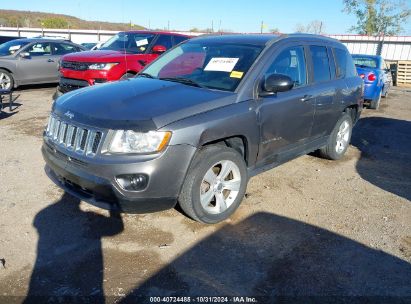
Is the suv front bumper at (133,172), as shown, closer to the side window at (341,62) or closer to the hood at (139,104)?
the hood at (139,104)

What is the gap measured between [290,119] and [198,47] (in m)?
1.47

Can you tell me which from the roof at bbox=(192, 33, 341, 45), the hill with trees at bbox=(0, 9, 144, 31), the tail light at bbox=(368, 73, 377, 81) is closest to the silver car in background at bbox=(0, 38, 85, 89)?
the roof at bbox=(192, 33, 341, 45)

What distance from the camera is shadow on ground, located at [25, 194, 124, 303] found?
107 inches

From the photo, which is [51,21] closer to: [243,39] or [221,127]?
[243,39]

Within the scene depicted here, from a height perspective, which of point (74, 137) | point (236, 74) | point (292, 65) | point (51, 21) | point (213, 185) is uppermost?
point (51, 21)

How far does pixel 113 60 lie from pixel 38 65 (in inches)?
195

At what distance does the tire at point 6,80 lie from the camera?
35.1ft

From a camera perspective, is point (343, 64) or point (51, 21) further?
point (51, 21)

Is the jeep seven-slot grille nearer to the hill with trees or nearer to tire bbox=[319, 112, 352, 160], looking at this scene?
tire bbox=[319, 112, 352, 160]

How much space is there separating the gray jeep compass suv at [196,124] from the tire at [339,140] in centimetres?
57

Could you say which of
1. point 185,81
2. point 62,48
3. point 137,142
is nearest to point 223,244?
point 137,142

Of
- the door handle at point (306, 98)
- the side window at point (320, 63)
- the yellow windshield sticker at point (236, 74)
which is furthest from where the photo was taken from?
the side window at point (320, 63)

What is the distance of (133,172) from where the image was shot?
3051 millimetres

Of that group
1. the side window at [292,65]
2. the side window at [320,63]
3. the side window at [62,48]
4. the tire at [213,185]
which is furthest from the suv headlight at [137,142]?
the side window at [62,48]
